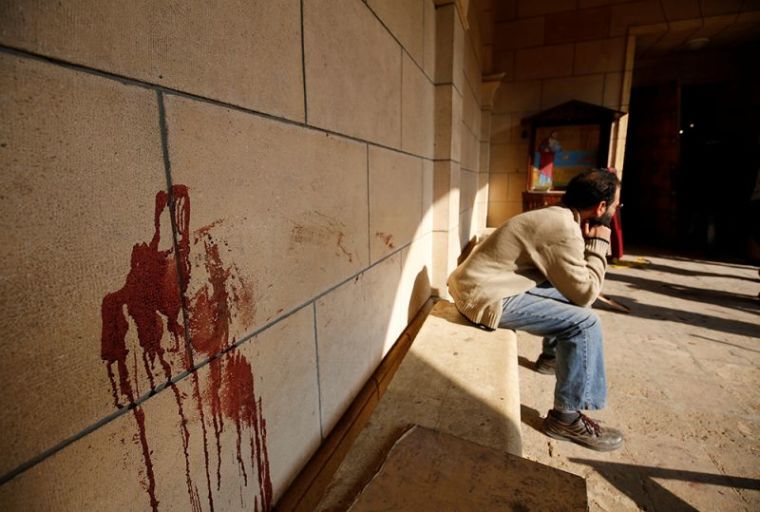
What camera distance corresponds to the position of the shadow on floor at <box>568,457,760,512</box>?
168 cm

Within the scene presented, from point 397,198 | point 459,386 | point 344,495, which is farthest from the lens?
point 397,198

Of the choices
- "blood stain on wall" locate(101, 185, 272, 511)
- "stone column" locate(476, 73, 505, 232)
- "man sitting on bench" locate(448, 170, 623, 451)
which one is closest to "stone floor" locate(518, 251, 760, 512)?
"man sitting on bench" locate(448, 170, 623, 451)

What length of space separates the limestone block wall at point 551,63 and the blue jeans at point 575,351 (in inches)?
202

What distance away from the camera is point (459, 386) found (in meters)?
1.72

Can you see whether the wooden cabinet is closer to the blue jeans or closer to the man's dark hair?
the man's dark hair

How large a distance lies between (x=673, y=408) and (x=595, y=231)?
1.30 meters

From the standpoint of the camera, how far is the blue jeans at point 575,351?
81.4 inches

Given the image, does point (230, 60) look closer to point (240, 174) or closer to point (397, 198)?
point (240, 174)

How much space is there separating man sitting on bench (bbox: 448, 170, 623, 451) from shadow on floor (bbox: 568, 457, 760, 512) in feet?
0.48

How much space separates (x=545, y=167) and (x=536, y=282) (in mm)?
4718

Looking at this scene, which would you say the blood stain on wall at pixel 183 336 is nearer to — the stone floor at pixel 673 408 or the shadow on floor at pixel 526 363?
the stone floor at pixel 673 408

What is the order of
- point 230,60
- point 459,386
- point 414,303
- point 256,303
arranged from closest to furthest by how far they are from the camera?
point 230,60 → point 256,303 → point 459,386 → point 414,303

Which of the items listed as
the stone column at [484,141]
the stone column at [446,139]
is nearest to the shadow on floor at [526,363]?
the stone column at [446,139]

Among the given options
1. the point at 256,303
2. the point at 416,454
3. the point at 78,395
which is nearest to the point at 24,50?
the point at 78,395
